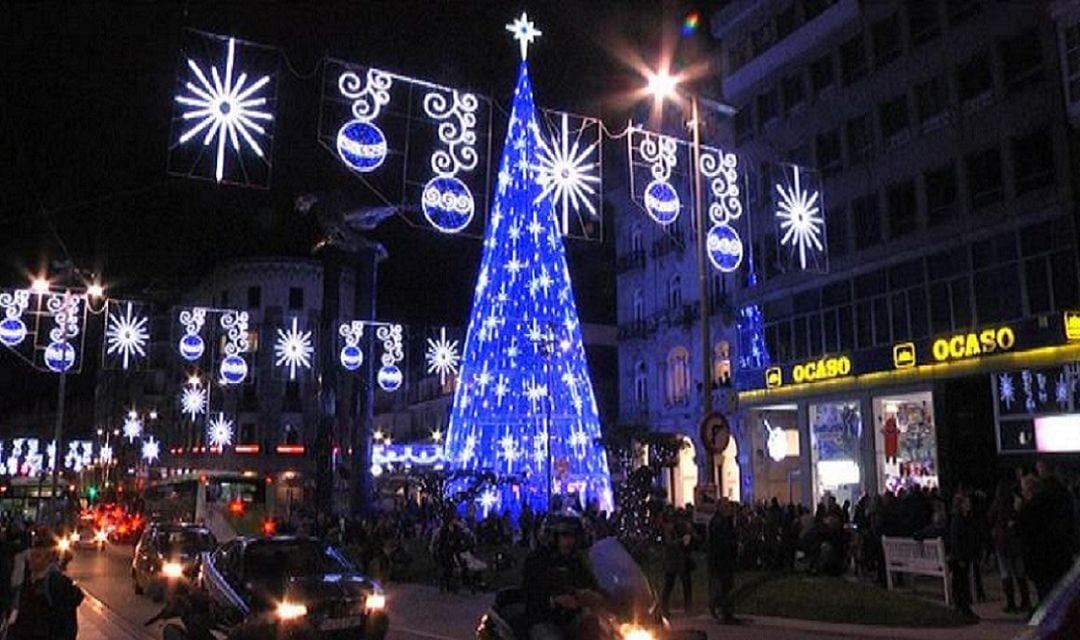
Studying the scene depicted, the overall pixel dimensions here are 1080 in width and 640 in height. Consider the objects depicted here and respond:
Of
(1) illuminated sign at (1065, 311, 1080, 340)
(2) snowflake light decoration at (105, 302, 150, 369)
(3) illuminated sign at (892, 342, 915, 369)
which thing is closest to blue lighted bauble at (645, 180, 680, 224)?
(1) illuminated sign at (1065, 311, 1080, 340)

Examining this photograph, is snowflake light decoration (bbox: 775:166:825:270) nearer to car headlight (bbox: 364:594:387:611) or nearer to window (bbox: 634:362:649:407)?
car headlight (bbox: 364:594:387:611)

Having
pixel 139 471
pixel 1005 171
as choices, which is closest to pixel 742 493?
pixel 1005 171

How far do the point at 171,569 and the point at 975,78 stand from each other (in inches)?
985

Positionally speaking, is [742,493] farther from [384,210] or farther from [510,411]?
[384,210]

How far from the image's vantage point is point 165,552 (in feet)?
71.8

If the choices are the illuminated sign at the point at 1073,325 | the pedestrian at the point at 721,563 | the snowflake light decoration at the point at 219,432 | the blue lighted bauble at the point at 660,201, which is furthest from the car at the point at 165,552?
the snowflake light decoration at the point at 219,432

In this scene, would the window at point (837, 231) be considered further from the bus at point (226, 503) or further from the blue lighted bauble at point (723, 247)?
the bus at point (226, 503)

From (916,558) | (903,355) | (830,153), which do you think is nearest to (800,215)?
(903,355)

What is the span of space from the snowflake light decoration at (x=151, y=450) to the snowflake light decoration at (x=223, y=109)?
247ft

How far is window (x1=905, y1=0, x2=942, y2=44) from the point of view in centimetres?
2900

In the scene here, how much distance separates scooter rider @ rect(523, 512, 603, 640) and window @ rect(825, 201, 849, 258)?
26377mm

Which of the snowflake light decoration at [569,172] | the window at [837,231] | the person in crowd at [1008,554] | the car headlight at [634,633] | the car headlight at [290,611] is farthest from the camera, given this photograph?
the window at [837,231]

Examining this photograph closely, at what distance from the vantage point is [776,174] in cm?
2877

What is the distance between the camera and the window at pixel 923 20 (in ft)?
95.1
